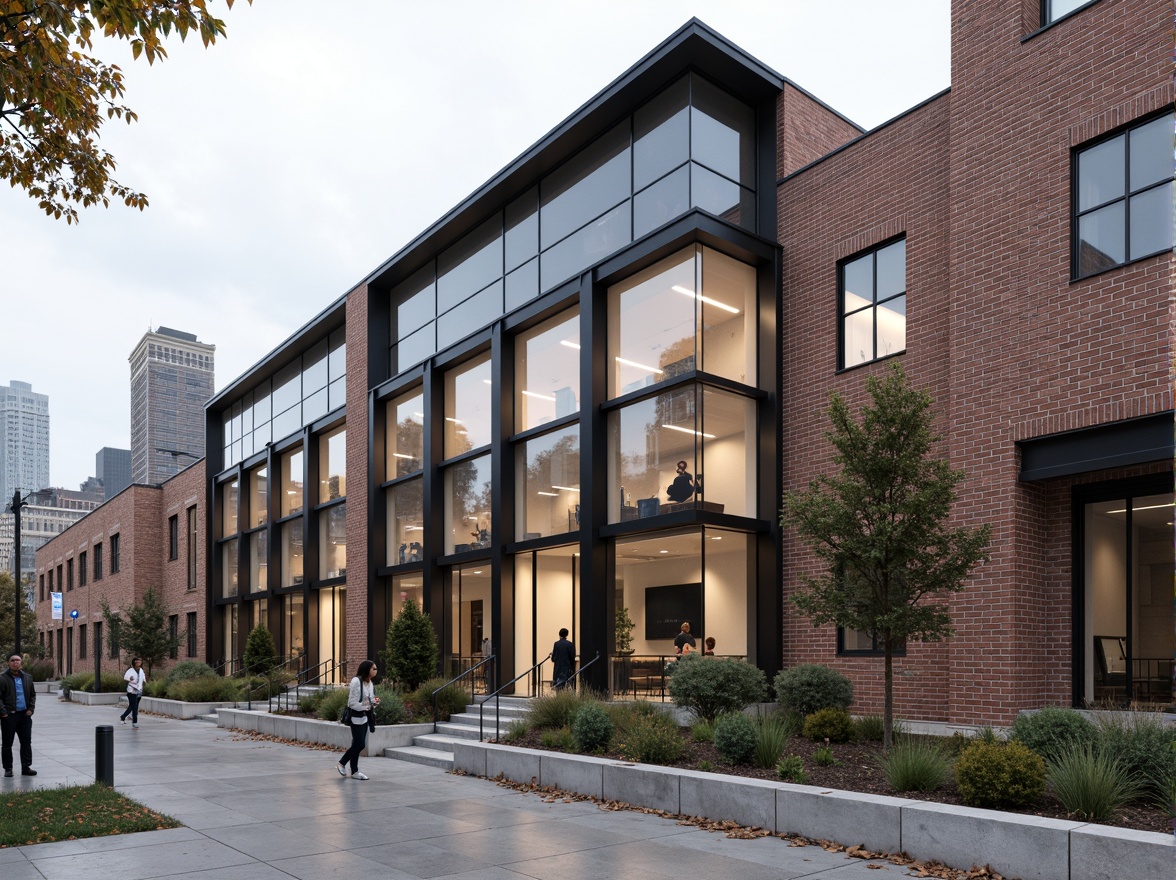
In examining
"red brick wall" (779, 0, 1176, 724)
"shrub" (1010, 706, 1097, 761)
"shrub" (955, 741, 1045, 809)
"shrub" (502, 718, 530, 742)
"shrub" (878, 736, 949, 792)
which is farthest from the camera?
"shrub" (502, 718, 530, 742)

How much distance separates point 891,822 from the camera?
29.8 ft

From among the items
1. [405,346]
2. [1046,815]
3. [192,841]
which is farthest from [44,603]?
[1046,815]

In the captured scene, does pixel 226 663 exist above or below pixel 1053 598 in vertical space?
below

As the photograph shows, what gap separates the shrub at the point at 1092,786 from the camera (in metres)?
8.37

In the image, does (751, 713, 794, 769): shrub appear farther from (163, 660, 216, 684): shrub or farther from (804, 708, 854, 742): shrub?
(163, 660, 216, 684): shrub

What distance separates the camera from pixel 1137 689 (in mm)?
13211

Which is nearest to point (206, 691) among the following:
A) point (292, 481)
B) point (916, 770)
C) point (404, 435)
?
point (292, 481)

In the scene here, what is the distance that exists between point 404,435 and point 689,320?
12744mm

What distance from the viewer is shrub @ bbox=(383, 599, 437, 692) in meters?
20.8

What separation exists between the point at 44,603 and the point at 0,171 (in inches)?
2588

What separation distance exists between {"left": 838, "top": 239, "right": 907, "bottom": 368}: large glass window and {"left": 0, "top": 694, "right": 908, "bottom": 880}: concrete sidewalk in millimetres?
9664

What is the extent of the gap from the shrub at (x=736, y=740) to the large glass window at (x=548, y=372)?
10358 millimetres

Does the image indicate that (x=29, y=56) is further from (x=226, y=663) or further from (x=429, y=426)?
(x=226, y=663)

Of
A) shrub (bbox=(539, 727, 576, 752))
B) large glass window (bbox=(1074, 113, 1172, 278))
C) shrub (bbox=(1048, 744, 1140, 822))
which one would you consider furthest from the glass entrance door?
shrub (bbox=(539, 727, 576, 752))
